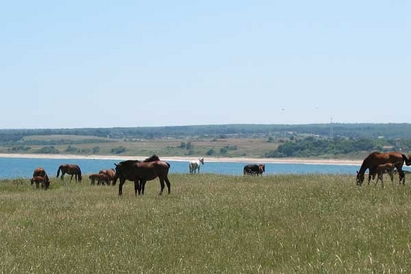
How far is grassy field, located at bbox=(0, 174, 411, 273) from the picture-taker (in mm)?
10773

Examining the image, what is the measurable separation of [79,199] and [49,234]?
9993mm

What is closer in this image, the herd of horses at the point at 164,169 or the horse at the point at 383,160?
the herd of horses at the point at 164,169

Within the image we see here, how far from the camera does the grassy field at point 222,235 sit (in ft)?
35.3

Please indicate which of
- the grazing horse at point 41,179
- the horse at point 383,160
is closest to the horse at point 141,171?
the horse at point 383,160

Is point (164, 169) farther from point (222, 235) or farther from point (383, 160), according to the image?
point (222, 235)

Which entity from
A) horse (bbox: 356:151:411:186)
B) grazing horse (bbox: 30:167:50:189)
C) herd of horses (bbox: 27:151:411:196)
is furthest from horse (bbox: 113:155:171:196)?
grazing horse (bbox: 30:167:50:189)

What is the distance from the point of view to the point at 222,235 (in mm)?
14000

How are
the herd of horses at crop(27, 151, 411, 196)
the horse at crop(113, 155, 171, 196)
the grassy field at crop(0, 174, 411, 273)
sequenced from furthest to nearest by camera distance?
the horse at crop(113, 155, 171, 196) → the herd of horses at crop(27, 151, 411, 196) → the grassy field at crop(0, 174, 411, 273)

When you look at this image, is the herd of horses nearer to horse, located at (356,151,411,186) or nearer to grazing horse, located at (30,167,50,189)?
horse, located at (356,151,411,186)

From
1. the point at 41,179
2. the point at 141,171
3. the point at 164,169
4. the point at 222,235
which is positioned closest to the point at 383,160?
the point at 164,169

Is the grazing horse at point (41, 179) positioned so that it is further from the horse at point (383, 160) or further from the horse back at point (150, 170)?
the horse at point (383, 160)

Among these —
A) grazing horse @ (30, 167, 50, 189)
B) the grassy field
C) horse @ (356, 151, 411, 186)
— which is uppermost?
horse @ (356, 151, 411, 186)

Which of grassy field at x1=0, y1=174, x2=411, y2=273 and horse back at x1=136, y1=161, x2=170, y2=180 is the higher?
horse back at x1=136, y1=161, x2=170, y2=180

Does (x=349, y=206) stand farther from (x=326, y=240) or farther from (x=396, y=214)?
(x=326, y=240)
